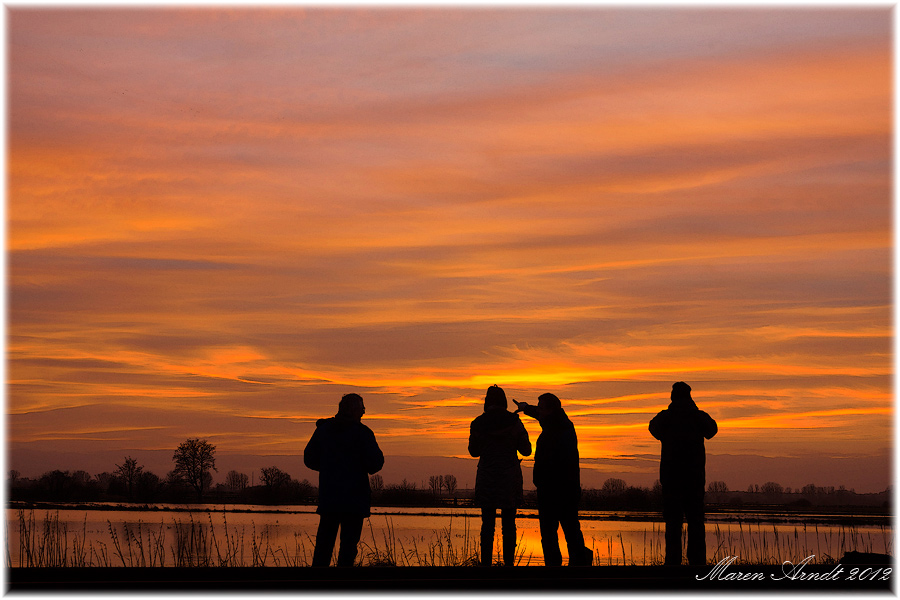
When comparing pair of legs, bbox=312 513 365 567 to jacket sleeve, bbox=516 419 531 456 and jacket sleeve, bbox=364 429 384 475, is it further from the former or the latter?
jacket sleeve, bbox=516 419 531 456

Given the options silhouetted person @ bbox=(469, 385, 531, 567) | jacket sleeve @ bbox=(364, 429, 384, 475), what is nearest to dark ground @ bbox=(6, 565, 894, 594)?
jacket sleeve @ bbox=(364, 429, 384, 475)

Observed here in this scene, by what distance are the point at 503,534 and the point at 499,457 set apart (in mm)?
735

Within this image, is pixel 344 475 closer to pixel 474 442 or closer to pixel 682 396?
pixel 474 442

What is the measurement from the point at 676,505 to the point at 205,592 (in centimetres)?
476

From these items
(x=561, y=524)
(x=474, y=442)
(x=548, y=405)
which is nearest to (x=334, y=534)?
(x=474, y=442)

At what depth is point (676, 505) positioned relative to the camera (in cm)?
912

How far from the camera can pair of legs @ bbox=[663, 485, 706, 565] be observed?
357 inches

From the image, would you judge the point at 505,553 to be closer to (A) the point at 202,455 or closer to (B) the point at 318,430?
(B) the point at 318,430

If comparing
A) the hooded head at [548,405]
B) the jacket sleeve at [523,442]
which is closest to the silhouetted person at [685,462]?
the hooded head at [548,405]

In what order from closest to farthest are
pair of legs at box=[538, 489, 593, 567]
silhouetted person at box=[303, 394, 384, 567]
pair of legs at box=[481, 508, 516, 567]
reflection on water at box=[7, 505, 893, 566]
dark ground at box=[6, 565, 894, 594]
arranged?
dark ground at box=[6, 565, 894, 594] < silhouetted person at box=[303, 394, 384, 567] < pair of legs at box=[481, 508, 516, 567] < pair of legs at box=[538, 489, 593, 567] < reflection on water at box=[7, 505, 893, 566]

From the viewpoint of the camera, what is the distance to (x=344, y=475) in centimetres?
801

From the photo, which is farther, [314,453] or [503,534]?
[503,534]

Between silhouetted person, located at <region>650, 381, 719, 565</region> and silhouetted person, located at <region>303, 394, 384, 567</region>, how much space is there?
9.69 feet

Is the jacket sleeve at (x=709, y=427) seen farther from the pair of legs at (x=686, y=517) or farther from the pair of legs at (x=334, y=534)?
the pair of legs at (x=334, y=534)
